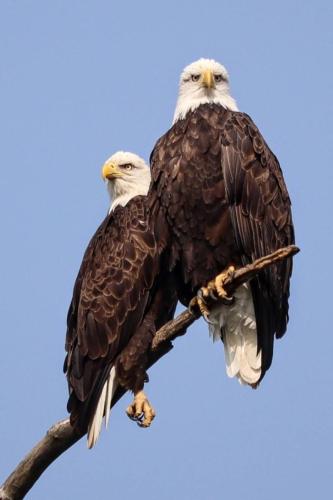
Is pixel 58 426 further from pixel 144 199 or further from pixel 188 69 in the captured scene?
pixel 188 69

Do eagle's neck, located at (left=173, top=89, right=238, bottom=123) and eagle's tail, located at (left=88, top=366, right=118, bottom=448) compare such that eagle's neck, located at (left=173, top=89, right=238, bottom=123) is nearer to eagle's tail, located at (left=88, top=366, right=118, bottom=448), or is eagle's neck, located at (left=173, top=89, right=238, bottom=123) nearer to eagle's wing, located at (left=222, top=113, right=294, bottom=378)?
eagle's wing, located at (left=222, top=113, right=294, bottom=378)

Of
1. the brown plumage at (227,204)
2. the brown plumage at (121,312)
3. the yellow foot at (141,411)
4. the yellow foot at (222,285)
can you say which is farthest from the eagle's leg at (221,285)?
the yellow foot at (141,411)

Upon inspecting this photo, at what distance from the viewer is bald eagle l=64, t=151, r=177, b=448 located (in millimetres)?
6691

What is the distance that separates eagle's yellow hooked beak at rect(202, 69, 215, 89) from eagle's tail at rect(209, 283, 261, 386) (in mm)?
1447

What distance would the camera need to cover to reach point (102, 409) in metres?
6.53

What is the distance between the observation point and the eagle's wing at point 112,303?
22.1ft

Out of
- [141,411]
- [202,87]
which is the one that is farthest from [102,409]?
[202,87]

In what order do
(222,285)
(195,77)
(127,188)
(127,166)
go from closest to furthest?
(222,285), (195,77), (127,188), (127,166)

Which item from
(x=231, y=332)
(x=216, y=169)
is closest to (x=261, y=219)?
(x=216, y=169)

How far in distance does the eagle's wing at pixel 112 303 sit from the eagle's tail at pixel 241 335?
1.80ft

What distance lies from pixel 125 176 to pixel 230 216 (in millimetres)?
1902

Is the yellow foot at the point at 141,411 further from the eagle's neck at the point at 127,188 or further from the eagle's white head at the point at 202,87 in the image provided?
the eagle's white head at the point at 202,87

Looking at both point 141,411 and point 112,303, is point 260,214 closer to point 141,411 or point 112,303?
point 112,303

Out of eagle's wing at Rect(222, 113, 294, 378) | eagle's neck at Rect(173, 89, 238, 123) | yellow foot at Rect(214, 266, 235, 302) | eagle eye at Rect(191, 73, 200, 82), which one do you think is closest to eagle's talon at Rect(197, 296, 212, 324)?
yellow foot at Rect(214, 266, 235, 302)
